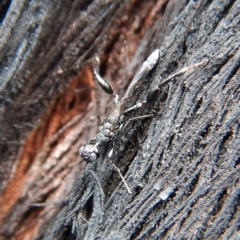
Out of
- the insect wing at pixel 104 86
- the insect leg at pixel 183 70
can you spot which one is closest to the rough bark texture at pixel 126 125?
the insect leg at pixel 183 70

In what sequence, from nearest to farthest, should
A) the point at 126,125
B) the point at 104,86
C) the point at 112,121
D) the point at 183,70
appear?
1. the point at 183,70
2. the point at 126,125
3. the point at 112,121
4. the point at 104,86

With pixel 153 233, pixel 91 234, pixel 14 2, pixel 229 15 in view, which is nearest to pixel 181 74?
pixel 229 15

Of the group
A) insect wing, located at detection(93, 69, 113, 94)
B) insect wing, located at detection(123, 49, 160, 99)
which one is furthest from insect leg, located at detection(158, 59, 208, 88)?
insect wing, located at detection(93, 69, 113, 94)

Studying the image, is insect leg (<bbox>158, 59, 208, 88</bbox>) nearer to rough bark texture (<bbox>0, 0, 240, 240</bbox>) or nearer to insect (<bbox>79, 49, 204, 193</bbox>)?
rough bark texture (<bbox>0, 0, 240, 240</bbox>)

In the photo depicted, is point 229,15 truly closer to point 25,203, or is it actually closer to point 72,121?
point 72,121

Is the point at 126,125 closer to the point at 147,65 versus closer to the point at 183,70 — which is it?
the point at 147,65

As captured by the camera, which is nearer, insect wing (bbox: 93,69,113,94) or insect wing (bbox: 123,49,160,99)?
insect wing (bbox: 123,49,160,99)

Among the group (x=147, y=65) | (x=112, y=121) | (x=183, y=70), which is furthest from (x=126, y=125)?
(x=183, y=70)

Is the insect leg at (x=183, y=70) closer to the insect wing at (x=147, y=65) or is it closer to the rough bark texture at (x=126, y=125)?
the rough bark texture at (x=126, y=125)
